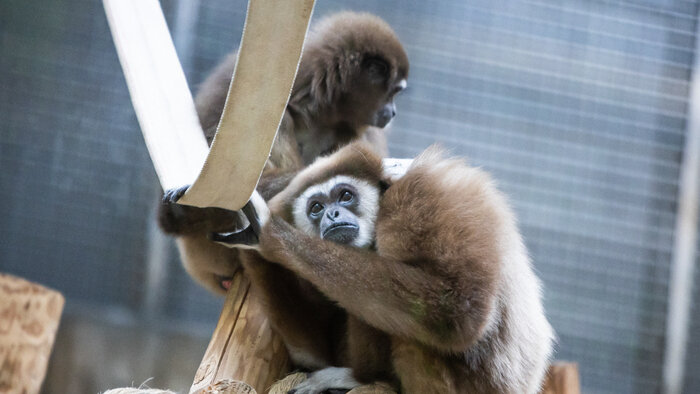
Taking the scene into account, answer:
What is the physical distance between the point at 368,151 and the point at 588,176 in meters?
3.26

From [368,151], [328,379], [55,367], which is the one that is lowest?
A: [55,367]

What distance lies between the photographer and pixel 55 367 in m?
5.18

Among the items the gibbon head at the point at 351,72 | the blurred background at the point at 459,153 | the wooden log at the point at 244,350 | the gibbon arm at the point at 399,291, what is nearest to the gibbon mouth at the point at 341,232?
the gibbon arm at the point at 399,291

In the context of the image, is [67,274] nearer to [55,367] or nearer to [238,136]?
[55,367]

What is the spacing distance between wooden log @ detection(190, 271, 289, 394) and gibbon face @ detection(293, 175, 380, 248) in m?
0.33

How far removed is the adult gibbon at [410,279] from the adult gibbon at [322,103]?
613 millimetres

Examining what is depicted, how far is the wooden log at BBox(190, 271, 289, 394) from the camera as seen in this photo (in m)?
2.30

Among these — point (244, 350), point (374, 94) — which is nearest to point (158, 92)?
point (244, 350)

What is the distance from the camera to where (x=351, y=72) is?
3.59 meters

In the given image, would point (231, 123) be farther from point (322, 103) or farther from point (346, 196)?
point (322, 103)

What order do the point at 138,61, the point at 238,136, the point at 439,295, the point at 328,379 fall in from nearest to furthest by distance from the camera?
the point at 238,136, the point at 439,295, the point at 328,379, the point at 138,61

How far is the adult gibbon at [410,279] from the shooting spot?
1.97 meters

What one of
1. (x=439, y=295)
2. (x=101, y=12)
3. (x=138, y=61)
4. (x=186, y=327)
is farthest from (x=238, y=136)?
(x=101, y=12)

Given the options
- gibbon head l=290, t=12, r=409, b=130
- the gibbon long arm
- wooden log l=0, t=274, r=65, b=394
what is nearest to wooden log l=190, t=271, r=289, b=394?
the gibbon long arm
